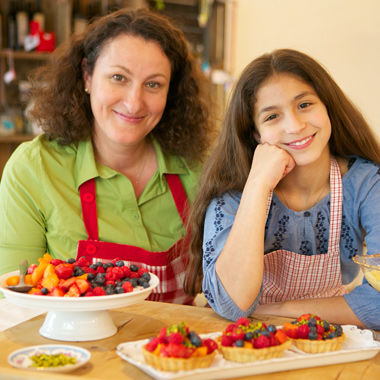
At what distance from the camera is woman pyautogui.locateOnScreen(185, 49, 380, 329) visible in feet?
5.26

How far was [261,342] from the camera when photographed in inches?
41.2

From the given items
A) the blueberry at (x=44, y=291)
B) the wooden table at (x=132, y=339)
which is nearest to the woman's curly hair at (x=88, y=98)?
the wooden table at (x=132, y=339)

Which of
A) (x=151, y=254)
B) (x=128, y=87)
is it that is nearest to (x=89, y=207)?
(x=151, y=254)

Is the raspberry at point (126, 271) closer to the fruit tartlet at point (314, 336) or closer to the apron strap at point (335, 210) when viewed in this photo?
the fruit tartlet at point (314, 336)

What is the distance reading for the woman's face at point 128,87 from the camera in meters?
1.94

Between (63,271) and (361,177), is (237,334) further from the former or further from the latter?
(361,177)

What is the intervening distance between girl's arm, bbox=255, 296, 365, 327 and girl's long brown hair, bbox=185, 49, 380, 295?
1.18 ft

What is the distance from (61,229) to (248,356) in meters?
1.02

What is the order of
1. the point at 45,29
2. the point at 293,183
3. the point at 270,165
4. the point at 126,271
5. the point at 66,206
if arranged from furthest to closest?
1. the point at 45,29
2. the point at 66,206
3. the point at 293,183
4. the point at 270,165
5. the point at 126,271

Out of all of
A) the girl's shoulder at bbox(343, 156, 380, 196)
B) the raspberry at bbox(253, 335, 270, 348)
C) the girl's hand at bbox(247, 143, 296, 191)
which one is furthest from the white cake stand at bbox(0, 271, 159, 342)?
the girl's shoulder at bbox(343, 156, 380, 196)

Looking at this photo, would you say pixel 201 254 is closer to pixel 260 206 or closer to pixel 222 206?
pixel 222 206

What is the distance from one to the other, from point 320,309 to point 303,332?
0.35 m

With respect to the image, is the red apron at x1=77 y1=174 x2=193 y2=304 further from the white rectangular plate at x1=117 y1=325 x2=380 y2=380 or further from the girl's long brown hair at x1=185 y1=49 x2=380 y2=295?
the white rectangular plate at x1=117 y1=325 x2=380 y2=380

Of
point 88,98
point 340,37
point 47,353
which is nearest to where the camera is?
point 47,353
